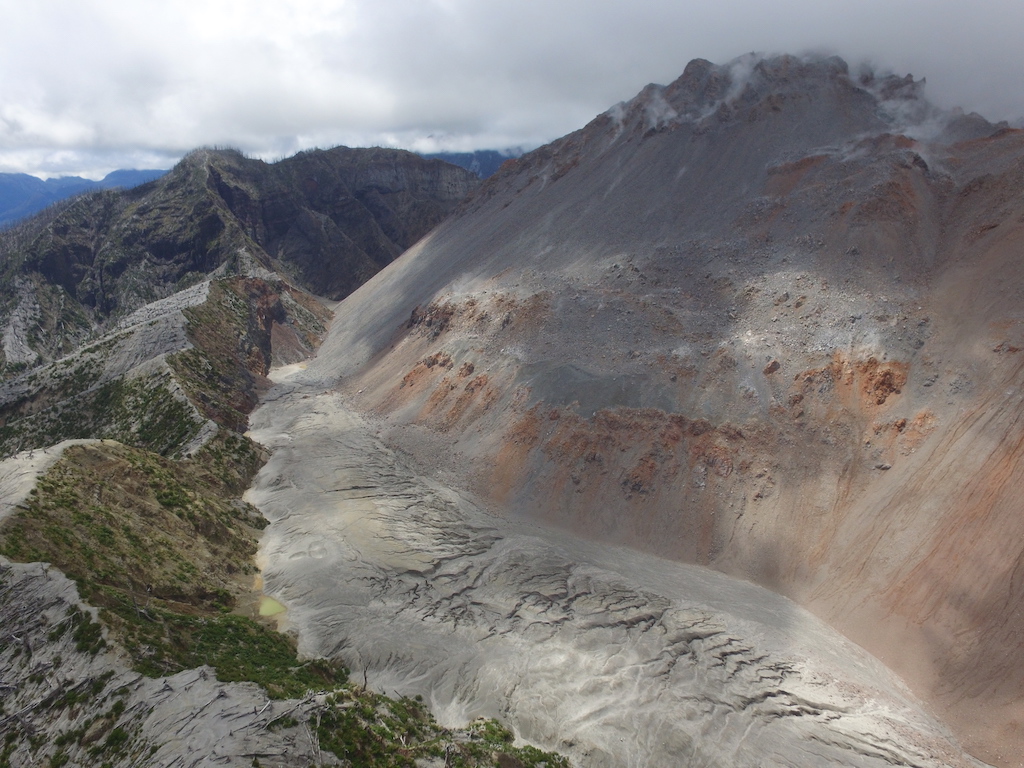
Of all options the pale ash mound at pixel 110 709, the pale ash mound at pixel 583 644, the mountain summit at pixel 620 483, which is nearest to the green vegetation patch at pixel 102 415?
the mountain summit at pixel 620 483

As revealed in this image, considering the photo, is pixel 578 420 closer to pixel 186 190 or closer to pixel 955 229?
pixel 955 229

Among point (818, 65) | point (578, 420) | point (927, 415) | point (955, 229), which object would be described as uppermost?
point (818, 65)

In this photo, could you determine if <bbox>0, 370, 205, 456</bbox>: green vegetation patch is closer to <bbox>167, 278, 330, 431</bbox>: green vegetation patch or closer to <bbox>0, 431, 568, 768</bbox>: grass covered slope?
<bbox>167, 278, 330, 431</bbox>: green vegetation patch

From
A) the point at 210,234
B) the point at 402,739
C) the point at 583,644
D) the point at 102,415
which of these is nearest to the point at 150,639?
the point at 402,739

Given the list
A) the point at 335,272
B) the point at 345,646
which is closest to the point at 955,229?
the point at 345,646

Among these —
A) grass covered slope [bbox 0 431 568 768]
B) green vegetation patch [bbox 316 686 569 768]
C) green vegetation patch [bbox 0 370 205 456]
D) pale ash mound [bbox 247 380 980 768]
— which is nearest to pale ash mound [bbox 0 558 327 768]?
grass covered slope [bbox 0 431 568 768]
